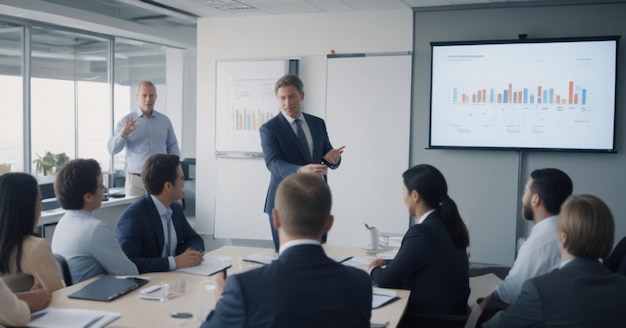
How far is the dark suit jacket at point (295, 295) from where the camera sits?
1627mm

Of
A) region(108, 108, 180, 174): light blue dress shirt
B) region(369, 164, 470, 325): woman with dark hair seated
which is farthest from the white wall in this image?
region(369, 164, 470, 325): woman with dark hair seated

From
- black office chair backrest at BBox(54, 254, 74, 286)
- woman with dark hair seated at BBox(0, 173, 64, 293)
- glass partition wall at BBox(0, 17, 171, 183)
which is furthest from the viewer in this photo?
glass partition wall at BBox(0, 17, 171, 183)

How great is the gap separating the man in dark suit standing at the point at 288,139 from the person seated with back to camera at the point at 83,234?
147 centimetres

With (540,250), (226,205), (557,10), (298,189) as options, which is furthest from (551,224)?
(226,205)

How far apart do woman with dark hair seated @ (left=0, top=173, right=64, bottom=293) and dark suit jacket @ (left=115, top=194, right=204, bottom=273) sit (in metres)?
0.61

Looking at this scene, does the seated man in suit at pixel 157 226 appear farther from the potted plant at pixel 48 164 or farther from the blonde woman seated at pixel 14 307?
the potted plant at pixel 48 164

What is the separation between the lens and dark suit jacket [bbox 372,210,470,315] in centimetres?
279

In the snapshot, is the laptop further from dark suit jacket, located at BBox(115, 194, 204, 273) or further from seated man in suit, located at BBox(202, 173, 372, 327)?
seated man in suit, located at BBox(202, 173, 372, 327)

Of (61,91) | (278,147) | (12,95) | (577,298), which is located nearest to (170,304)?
(577,298)

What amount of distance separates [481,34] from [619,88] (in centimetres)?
143

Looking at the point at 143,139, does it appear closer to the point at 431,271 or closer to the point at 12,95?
the point at 12,95

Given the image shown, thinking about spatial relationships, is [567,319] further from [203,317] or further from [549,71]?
[549,71]

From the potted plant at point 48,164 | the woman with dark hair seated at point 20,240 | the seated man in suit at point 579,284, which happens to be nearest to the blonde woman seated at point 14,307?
the woman with dark hair seated at point 20,240

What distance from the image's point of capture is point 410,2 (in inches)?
247
